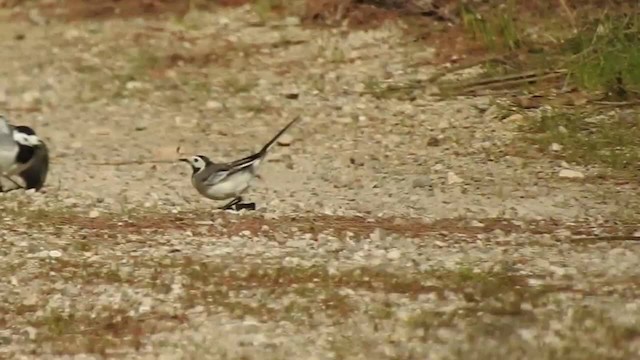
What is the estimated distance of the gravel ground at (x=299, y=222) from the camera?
6.24 metres

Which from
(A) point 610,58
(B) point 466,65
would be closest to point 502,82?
(B) point 466,65

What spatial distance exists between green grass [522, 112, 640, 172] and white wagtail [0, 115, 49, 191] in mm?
3164

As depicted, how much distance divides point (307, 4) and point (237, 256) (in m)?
6.17

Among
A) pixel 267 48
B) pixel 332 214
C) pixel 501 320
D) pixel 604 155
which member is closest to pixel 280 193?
pixel 332 214

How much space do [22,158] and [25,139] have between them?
21 centimetres

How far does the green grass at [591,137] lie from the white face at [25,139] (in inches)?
126

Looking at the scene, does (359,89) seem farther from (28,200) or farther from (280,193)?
(28,200)

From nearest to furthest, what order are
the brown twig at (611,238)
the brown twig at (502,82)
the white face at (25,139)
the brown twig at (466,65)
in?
the brown twig at (611,238), the white face at (25,139), the brown twig at (502,82), the brown twig at (466,65)

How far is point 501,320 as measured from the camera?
20.6 feet

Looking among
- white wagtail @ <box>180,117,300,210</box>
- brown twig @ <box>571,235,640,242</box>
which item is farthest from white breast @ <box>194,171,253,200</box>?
brown twig @ <box>571,235,640,242</box>

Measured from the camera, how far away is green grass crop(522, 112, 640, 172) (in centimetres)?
913

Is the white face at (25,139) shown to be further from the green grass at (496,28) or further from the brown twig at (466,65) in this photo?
the green grass at (496,28)

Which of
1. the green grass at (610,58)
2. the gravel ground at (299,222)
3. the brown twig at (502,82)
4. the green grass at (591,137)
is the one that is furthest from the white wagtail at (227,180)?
the green grass at (610,58)

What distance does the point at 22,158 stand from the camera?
8.92m
